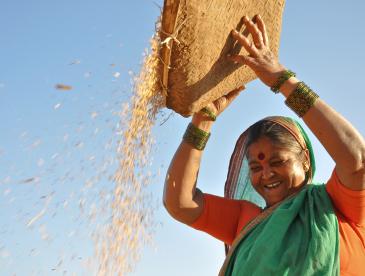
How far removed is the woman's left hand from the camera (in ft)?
10.7

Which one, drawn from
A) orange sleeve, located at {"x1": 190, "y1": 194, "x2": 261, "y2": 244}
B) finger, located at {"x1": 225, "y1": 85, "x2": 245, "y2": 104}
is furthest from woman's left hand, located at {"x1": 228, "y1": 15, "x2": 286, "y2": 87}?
orange sleeve, located at {"x1": 190, "y1": 194, "x2": 261, "y2": 244}

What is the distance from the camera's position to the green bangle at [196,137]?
3.99 meters

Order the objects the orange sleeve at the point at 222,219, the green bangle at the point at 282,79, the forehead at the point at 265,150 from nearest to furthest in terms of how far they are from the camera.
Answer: the green bangle at the point at 282,79 → the forehead at the point at 265,150 → the orange sleeve at the point at 222,219

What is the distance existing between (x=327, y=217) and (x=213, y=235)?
45.2 inches

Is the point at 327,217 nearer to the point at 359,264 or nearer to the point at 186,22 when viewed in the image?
the point at 359,264

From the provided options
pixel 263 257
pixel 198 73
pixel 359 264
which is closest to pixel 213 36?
pixel 198 73

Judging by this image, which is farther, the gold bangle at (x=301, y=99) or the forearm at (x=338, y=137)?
the gold bangle at (x=301, y=99)

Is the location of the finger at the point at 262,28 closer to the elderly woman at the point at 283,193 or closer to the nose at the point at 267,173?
the elderly woman at the point at 283,193

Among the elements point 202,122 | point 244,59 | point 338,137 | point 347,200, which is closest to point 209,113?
point 202,122

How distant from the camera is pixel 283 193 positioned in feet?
11.3

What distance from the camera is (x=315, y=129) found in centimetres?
303

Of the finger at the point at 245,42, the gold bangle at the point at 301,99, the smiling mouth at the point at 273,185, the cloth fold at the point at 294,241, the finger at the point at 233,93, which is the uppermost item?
the finger at the point at 245,42

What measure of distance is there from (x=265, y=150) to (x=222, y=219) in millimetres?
726

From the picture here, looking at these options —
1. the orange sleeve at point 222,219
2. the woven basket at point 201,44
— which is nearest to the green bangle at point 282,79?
the woven basket at point 201,44
